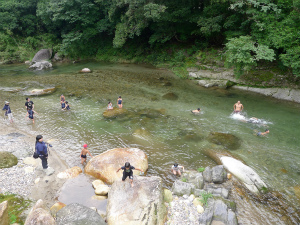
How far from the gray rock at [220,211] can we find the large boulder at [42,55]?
35609 millimetres

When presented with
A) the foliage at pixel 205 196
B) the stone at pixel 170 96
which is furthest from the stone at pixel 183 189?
the stone at pixel 170 96

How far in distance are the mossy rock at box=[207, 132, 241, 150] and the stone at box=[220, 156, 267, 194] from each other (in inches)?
69.7

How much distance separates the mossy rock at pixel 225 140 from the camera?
1192 centimetres

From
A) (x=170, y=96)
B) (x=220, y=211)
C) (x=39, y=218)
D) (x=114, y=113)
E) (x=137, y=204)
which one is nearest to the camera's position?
(x=39, y=218)

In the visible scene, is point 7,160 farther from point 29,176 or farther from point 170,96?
point 170,96

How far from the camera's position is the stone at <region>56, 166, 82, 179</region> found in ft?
30.0

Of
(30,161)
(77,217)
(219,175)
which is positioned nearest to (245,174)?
(219,175)

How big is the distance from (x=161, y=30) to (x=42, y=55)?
822 inches

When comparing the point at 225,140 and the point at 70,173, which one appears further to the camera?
the point at 225,140

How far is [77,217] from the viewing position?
6.40m

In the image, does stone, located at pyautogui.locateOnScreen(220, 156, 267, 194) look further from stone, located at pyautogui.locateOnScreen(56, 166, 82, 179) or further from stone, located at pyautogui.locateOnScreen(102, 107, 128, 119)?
stone, located at pyautogui.locateOnScreen(102, 107, 128, 119)

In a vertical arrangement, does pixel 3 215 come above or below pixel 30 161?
above

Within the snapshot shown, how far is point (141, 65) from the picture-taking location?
1211 inches

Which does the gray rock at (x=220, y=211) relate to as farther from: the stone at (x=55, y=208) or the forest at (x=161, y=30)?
the forest at (x=161, y=30)
